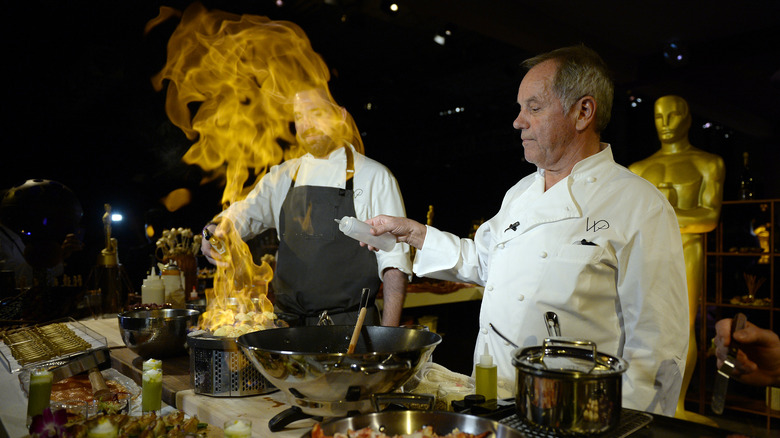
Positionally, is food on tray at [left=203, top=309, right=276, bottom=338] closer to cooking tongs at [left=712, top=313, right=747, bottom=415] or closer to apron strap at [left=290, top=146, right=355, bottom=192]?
apron strap at [left=290, top=146, right=355, bottom=192]

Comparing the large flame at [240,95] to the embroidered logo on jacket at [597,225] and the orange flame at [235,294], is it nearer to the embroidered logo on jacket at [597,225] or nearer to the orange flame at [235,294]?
the orange flame at [235,294]

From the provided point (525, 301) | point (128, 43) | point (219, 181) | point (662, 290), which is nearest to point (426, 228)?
point (525, 301)

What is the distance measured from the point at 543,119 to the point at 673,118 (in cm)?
367

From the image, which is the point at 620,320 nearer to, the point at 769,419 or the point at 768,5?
the point at 769,419

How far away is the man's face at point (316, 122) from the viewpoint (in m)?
3.36

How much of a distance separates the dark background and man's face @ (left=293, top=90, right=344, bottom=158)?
265 cm

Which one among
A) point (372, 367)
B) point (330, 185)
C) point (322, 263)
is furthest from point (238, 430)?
point (330, 185)

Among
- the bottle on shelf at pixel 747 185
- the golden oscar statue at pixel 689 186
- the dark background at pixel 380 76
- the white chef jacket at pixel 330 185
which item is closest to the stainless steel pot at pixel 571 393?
the white chef jacket at pixel 330 185

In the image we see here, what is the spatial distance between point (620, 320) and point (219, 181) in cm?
814

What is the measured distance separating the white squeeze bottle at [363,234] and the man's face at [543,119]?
667 millimetres

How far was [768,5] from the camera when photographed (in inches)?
244

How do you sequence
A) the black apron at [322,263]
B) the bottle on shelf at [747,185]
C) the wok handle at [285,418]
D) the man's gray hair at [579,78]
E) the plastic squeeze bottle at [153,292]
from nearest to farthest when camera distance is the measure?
the wok handle at [285,418] < the man's gray hair at [579,78] < the black apron at [322,263] < the plastic squeeze bottle at [153,292] < the bottle on shelf at [747,185]

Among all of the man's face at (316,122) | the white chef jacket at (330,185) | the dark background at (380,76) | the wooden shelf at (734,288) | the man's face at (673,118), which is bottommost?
the wooden shelf at (734,288)

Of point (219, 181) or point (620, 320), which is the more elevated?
point (219, 181)
